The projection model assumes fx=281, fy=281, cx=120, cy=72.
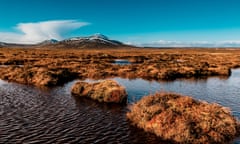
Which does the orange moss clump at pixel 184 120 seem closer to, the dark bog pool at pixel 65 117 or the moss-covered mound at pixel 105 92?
the dark bog pool at pixel 65 117

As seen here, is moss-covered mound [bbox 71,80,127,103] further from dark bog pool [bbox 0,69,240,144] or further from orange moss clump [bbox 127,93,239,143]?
orange moss clump [bbox 127,93,239,143]

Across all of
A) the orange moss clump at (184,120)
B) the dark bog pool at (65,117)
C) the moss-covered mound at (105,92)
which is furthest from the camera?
the moss-covered mound at (105,92)

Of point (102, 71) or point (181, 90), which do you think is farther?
point (102, 71)

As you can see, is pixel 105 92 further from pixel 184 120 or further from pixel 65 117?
pixel 184 120

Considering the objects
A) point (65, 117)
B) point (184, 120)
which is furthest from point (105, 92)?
point (184, 120)

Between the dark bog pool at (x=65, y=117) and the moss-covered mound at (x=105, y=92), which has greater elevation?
the moss-covered mound at (x=105, y=92)

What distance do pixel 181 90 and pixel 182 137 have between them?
25818 millimetres

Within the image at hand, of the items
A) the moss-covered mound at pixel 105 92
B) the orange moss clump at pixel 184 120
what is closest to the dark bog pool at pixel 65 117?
the orange moss clump at pixel 184 120

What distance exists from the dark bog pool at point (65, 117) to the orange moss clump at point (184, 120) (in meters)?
1.07

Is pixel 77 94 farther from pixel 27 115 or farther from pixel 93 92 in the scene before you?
pixel 27 115

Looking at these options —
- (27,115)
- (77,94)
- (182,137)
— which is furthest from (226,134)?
(77,94)

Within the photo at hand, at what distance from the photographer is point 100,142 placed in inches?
869

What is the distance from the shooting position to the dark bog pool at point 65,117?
23.0 meters

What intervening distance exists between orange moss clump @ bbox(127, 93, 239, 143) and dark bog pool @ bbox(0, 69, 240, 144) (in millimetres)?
1070
